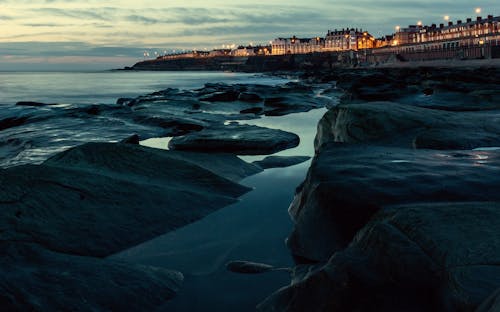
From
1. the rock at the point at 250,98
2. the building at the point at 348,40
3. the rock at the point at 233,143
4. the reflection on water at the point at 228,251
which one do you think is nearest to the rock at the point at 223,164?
the reflection on water at the point at 228,251

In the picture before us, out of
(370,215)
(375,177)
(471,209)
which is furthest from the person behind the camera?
(375,177)

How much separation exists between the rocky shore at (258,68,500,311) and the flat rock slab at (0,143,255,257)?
89 cm

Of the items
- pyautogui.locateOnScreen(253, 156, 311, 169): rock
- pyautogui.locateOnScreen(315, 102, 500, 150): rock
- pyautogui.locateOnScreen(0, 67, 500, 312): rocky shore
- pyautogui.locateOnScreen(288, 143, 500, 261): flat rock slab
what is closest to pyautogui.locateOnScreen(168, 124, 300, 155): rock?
pyautogui.locateOnScreen(253, 156, 311, 169): rock

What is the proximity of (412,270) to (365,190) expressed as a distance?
2.99 ft

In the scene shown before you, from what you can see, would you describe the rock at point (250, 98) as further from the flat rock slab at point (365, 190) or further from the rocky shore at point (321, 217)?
the flat rock slab at point (365, 190)

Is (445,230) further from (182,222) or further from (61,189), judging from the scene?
(61,189)

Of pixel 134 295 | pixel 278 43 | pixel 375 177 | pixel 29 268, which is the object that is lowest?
pixel 134 295

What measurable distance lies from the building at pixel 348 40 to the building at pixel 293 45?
705cm

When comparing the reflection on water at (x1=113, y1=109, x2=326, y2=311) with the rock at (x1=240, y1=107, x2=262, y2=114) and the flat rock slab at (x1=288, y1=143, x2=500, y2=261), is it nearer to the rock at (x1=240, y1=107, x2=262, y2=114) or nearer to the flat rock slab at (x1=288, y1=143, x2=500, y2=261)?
the flat rock slab at (x1=288, y1=143, x2=500, y2=261)

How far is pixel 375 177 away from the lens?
2859mm

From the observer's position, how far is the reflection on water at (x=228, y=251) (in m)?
2.33

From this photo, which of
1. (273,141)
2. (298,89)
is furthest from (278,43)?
(273,141)

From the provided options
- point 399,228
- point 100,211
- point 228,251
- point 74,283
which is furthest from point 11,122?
point 399,228

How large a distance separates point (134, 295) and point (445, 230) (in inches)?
58.3
